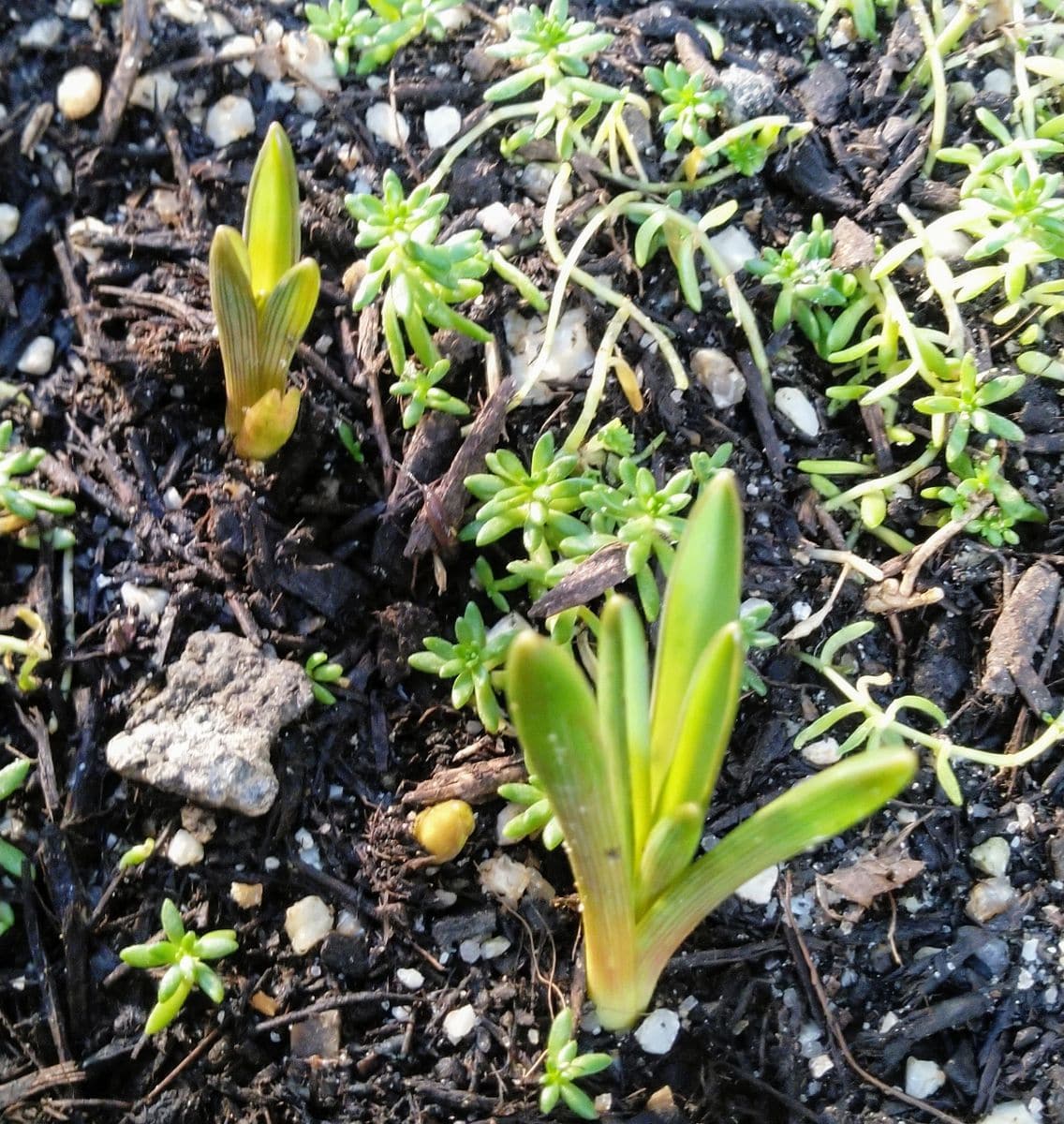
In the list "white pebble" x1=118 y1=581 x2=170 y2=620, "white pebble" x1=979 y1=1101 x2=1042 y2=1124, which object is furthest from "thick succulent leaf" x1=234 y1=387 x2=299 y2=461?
"white pebble" x1=979 y1=1101 x2=1042 y2=1124

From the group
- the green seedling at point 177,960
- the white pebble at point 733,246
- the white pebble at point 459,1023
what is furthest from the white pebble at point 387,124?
the white pebble at point 459,1023

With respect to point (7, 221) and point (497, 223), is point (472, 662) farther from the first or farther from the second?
point (7, 221)

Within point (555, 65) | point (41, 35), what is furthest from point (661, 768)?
point (41, 35)

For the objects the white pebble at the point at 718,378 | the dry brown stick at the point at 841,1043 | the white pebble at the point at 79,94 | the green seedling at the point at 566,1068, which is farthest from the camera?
the white pebble at the point at 79,94

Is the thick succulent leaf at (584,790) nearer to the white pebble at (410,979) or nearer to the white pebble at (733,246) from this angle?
the white pebble at (410,979)

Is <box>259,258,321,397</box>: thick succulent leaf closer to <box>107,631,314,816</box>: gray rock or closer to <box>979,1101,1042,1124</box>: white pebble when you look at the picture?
<box>107,631,314,816</box>: gray rock
